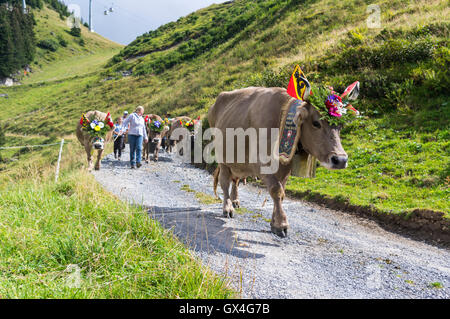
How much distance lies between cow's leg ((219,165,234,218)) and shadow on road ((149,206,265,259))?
181mm

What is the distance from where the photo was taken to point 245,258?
4.30 meters

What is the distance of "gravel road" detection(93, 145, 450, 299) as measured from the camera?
3.64 m

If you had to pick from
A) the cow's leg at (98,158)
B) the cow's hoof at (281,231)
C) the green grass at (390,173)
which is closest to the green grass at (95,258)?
the cow's hoof at (281,231)

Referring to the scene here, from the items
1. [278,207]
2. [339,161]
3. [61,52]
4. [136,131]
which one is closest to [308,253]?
[278,207]

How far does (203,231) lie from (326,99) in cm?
273

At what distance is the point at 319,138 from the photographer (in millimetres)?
4824

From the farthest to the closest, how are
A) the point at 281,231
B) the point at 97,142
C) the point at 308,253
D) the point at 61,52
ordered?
the point at 61,52
the point at 97,142
the point at 281,231
the point at 308,253

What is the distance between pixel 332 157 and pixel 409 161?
5.35 m

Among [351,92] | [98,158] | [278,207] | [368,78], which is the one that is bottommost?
[278,207]

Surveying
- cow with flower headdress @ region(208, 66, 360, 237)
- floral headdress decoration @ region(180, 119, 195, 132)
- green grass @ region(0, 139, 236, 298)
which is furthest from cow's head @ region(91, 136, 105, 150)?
cow with flower headdress @ region(208, 66, 360, 237)

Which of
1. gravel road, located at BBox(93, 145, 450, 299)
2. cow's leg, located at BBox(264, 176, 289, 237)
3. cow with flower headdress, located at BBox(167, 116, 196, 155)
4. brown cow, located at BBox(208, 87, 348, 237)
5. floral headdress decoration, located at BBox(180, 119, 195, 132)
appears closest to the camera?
gravel road, located at BBox(93, 145, 450, 299)

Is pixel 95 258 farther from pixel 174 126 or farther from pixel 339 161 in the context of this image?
pixel 174 126

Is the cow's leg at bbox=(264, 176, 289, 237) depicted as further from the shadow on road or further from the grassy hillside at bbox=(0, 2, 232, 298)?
the grassy hillside at bbox=(0, 2, 232, 298)

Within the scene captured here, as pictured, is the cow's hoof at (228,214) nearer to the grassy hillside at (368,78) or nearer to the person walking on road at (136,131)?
the grassy hillside at (368,78)
